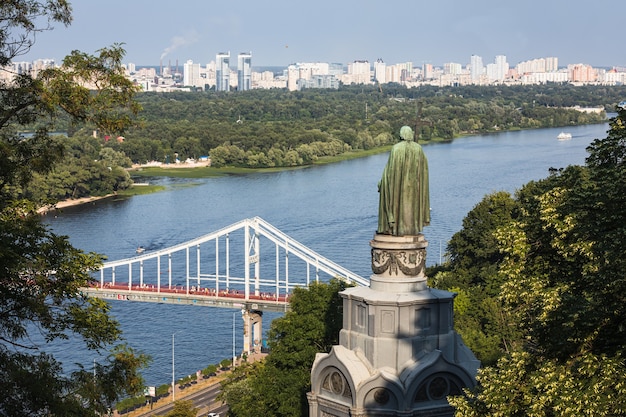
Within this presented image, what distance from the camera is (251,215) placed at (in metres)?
65.8

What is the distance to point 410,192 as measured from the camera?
12227 millimetres

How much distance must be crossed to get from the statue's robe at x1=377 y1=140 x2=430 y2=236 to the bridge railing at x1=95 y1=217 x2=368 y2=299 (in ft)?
90.5

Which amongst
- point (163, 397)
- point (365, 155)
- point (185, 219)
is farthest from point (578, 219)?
point (365, 155)

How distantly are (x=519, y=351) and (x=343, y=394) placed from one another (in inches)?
79.2

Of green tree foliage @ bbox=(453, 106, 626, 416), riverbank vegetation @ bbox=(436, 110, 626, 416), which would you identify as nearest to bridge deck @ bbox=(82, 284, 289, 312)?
riverbank vegetation @ bbox=(436, 110, 626, 416)

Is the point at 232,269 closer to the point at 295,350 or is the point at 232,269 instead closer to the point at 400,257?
the point at 295,350

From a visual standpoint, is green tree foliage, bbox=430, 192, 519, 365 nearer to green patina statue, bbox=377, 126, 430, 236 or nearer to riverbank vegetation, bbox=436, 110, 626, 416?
riverbank vegetation, bbox=436, 110, 626, 416

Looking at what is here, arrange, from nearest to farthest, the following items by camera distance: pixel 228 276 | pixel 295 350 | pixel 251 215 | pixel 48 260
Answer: pixel 48 260 < pixel 295 350 < pixel 228 276 < pixel 251 215

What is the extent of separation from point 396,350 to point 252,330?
31.4m

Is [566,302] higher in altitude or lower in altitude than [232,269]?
higher

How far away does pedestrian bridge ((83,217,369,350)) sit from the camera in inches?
1676

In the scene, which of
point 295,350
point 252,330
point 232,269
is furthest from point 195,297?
point 295,350

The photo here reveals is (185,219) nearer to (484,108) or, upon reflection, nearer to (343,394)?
(343,394)

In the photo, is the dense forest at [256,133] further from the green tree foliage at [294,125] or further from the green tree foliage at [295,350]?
the green tree foliage at [295,350]
